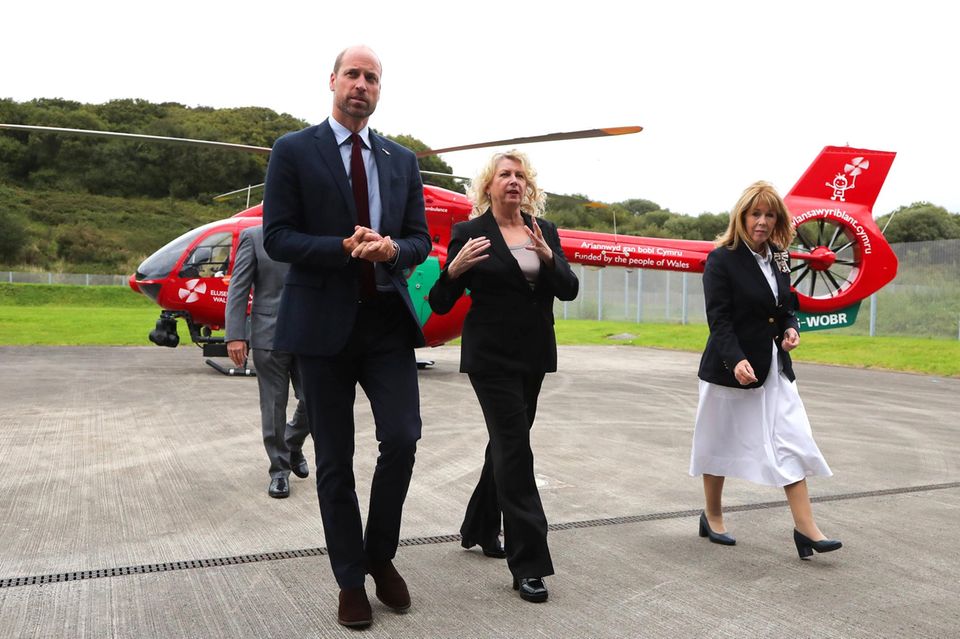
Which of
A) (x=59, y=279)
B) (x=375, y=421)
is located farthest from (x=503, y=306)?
(x=59, y=279)

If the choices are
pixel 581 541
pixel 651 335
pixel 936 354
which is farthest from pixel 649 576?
pixel 651 335

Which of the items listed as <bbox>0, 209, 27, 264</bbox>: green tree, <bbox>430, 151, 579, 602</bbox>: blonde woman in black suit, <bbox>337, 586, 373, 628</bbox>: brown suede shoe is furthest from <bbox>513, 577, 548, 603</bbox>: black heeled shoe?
<bbox>0, 209, 27, 264</bbox>: green tree

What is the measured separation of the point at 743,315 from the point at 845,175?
421 inches

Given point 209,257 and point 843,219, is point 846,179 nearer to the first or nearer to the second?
point 843,219

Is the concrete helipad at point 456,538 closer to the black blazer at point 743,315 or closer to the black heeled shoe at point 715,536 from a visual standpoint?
the black heeled shoe at point 715,536

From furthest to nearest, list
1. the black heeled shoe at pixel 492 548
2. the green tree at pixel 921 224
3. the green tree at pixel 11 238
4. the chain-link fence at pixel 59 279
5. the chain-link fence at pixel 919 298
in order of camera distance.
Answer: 1. the green tree at pixel 11 238
2. the chain-link fence at pixel 59 279
3. the green tree at pixel 921 224
4. the chain-link fence at pixel 919 298
5. the black heeled shoe at pixel 492 548

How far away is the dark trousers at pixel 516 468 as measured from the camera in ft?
11.4

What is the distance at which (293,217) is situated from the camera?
3.28 metres

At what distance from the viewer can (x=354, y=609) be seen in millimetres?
3121

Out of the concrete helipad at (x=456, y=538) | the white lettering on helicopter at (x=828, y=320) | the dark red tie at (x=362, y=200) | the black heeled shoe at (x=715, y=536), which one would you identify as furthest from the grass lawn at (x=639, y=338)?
the dark red tie at (x=362, y=200)

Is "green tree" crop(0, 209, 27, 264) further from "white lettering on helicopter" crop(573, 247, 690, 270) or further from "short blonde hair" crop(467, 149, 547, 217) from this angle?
"short blonde hair" crop(467, 149, 547, 217)

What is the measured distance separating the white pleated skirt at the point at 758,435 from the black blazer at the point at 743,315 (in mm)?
79

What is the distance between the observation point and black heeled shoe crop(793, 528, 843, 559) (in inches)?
154

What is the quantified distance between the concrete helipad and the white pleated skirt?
1.32ft
